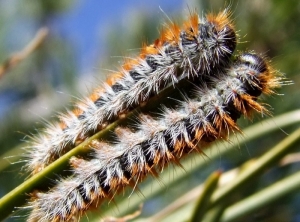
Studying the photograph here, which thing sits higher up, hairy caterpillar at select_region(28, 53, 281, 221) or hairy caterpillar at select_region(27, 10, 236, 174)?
hairy caterpillar at select_region(27, 10, 236, 174)

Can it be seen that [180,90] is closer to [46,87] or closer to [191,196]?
[191,196]

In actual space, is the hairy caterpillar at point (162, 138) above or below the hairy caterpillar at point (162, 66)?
below

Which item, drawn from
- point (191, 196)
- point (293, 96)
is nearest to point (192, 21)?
point (191, 196)

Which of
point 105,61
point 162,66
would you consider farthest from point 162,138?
point 105,61

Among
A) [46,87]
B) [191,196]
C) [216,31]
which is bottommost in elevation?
[191,196]
